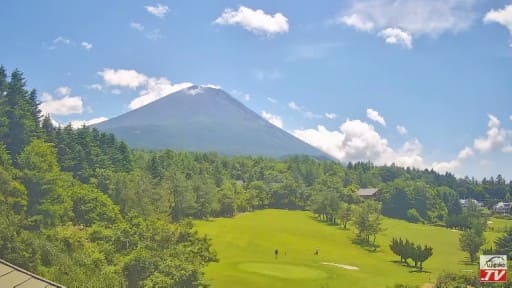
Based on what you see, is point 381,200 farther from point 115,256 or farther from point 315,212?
point 115,256

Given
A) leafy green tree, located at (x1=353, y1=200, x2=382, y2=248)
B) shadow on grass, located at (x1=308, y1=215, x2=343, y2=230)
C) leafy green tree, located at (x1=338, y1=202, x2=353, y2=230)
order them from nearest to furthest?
leafy green tree, located at (x1=353, y1=200, x2=382, y2=248), leafy green tree, located at (x1=338, y1=202, x2=353, y2=230), shadow on grass, located at (x1=308, y1=215, x2=343, y2=230)

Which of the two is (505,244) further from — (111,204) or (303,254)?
(111,204)

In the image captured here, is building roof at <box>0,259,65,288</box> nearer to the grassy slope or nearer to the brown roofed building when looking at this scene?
the grassy slope

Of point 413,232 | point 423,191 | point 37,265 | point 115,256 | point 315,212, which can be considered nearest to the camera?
point 37,265

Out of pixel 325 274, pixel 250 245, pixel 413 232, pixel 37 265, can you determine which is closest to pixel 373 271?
pixel 325 274

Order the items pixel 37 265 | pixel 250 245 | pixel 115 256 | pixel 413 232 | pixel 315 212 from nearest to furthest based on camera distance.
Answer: pixel 37 265 < pixel 115 256 < pixel 250 245 < pixel 413 232 < pixel 315 212

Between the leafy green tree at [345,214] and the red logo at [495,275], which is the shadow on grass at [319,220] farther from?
the red logo at [495,275]

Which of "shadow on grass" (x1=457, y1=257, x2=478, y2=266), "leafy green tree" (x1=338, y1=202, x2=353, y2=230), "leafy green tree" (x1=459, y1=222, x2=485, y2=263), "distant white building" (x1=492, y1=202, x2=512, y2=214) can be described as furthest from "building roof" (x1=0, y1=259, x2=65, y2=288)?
"distant white building" (x1=492, y1=202, x2=512, y2=214)
